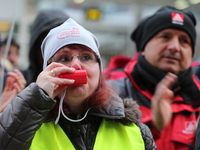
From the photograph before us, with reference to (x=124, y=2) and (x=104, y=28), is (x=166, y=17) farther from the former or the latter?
(x=104, y=28)

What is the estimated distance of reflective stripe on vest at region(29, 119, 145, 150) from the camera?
1.48 meters

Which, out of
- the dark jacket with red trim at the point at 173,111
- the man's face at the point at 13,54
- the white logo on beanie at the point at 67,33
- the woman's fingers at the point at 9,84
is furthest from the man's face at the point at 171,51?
the man's face at the point at 13,54

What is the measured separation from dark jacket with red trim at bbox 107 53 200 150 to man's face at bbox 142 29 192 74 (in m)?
0.11

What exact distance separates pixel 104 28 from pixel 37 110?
11.9m

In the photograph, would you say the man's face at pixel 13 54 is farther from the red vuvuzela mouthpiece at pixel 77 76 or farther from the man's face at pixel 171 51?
the red vuvuzela mouthpiece at pixel 77 76

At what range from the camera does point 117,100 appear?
1.77m

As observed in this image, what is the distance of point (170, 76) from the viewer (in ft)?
7.41

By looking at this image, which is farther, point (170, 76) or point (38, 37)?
point (38, 37)

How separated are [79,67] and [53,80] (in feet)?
0.68

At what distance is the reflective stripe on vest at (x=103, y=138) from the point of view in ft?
4.86

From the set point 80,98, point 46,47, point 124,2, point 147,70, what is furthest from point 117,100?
point 124,2

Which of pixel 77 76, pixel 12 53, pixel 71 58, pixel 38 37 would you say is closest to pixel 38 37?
pixel 38 37

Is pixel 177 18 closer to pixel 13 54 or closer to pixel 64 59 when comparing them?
pixel 64 59

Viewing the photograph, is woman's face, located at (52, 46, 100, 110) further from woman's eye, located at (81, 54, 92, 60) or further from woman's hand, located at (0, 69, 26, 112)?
woman's hand, located at (0, 69, 26, 112)
